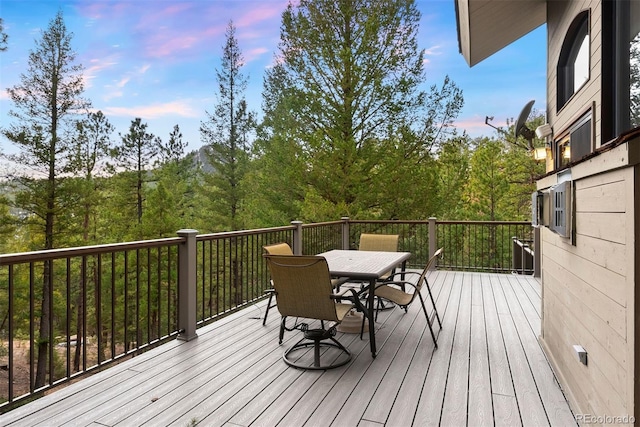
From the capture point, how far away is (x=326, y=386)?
8.89 feet

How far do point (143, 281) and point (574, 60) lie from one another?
16050 millimetres

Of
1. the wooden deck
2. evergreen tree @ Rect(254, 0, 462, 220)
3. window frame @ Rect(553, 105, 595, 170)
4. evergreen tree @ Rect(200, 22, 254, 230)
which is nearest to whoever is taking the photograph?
the wooden deck

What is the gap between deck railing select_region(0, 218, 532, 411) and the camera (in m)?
2.72

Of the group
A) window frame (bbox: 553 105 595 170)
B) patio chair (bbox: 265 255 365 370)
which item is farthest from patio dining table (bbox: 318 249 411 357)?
window frame (bbox: 553 105 595 170)

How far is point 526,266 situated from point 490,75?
15051 mm

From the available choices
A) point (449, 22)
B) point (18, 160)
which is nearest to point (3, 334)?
point (18, 160)

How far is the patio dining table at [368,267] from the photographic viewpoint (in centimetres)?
329

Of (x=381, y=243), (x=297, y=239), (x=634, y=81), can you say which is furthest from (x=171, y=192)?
(x=634, y=81)

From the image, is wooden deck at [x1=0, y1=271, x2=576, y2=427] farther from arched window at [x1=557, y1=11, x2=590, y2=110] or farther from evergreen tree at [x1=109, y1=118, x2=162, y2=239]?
evergreen tree at [x1=109, y1=118, x2=162, y2=239]

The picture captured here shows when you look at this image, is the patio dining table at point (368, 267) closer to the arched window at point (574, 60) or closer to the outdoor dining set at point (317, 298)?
the outdoor dining set at point (317, 298)

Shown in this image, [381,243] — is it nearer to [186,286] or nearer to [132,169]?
[186,286]

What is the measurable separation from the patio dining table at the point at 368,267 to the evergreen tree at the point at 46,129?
13.8m

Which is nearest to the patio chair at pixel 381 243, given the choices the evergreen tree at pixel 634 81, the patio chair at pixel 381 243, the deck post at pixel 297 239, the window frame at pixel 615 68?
the patio chair at pixel 381 243

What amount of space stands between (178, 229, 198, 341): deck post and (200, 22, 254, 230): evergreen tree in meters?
14.7
